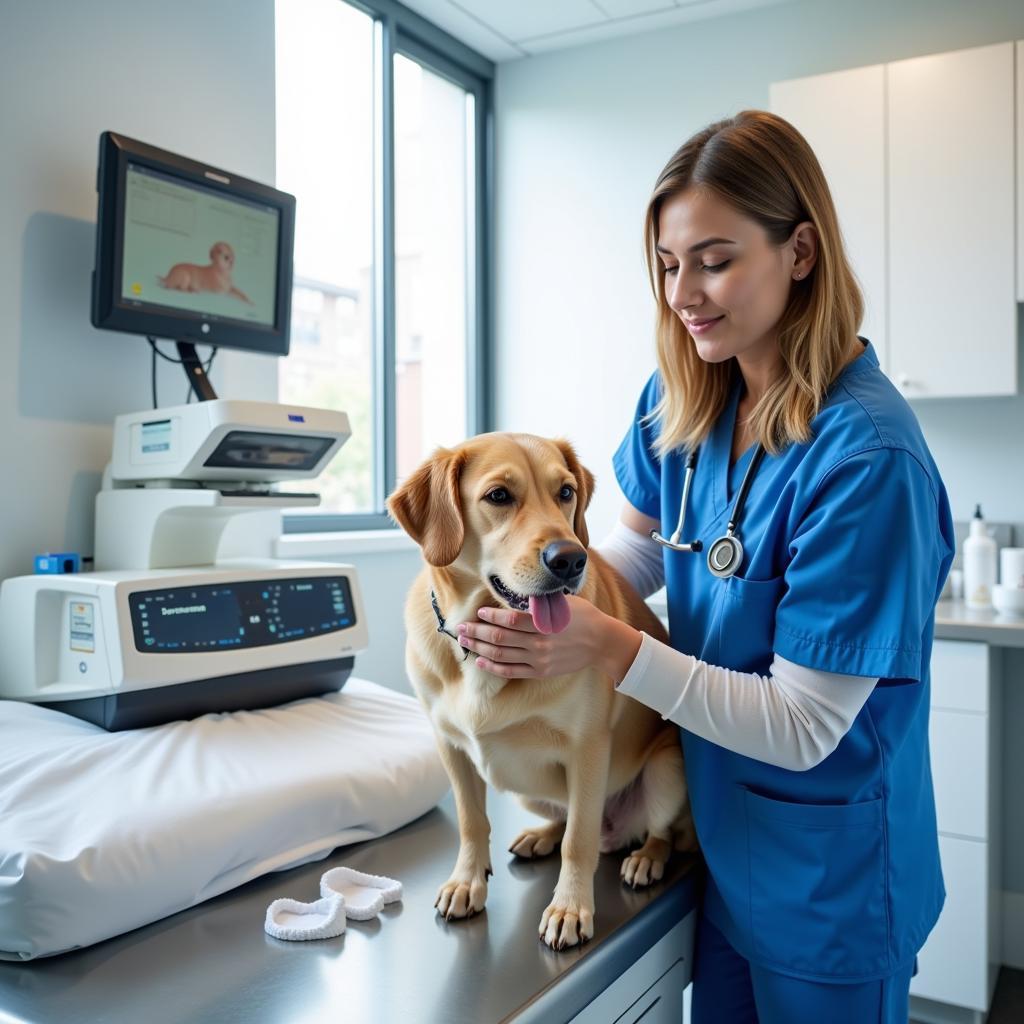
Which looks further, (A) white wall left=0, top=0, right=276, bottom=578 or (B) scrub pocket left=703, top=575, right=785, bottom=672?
(A) white wall left=0, top=0, right=276, bottom=578

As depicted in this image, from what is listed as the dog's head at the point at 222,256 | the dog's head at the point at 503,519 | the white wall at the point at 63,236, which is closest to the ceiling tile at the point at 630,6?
the white wall at the point at 63,236

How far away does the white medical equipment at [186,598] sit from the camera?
1337 mm

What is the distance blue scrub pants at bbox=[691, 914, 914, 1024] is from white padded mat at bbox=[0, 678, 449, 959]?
0.41 m

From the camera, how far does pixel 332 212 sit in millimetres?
3105

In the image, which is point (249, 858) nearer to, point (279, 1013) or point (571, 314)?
point (279, 1013)

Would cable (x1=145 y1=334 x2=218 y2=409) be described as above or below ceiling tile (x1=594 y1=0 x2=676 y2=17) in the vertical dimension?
below

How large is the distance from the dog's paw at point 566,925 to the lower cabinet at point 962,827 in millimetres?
1684

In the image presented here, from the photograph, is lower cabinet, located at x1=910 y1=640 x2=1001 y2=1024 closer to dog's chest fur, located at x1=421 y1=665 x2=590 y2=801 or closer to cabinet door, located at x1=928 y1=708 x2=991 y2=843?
cabinet door, located at x1=928 y1=708 x2=991 y2=843

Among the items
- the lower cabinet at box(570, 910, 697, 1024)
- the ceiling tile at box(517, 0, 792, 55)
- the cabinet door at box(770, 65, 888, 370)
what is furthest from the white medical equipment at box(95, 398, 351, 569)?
the ceiling tile at box(517, 0, 792, 55)

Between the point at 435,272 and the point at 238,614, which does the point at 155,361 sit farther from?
the point at 435,272

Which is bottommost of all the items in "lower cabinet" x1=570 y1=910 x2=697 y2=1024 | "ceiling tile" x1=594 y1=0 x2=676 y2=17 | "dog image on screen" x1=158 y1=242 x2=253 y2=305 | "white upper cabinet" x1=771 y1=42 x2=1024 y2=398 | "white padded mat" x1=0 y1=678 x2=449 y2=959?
"lower cabinet" x1=570 y1=910 x2=697 y2=1024

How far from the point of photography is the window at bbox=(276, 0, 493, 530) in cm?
300

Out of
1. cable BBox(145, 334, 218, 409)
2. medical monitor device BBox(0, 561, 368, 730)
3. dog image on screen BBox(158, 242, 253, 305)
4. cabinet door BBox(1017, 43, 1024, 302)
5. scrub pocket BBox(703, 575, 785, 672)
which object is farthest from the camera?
cabinet door BBox(1017, 43, 1024, 302)

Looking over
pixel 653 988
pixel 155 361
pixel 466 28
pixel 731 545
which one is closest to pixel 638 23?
pixel 466 28
